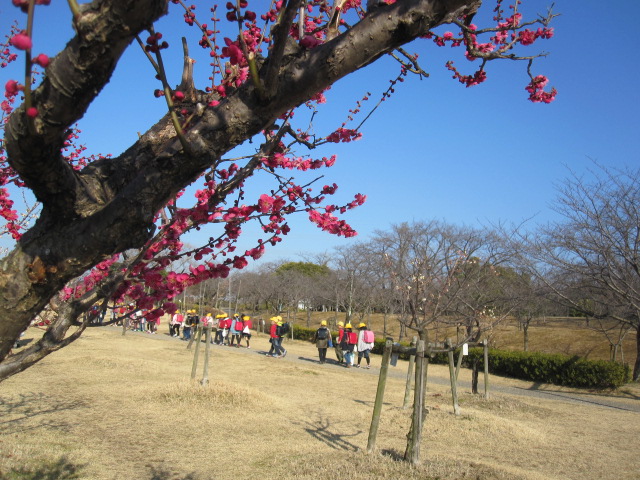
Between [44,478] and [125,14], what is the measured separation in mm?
5090

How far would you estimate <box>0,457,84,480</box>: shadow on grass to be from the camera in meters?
4.70

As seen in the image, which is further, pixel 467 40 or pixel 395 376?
pixel 395 376

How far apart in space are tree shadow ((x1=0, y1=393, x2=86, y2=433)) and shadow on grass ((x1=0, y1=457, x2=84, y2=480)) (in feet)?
5.73

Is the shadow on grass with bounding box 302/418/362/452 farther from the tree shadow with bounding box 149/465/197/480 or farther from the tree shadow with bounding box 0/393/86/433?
the tree shadow with bounding box 0/393/86/433

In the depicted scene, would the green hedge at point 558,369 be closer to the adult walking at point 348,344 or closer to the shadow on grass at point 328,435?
the adult walking at point 348,344

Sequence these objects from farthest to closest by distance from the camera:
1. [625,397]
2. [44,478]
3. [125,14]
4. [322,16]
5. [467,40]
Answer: [625,397]
[44,478]
[322,16]
[467,40]
[125,14]

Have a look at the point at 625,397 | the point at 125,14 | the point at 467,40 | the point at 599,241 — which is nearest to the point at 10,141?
the point at 125,14

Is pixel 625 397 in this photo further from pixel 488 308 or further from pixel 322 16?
pixel 322 16

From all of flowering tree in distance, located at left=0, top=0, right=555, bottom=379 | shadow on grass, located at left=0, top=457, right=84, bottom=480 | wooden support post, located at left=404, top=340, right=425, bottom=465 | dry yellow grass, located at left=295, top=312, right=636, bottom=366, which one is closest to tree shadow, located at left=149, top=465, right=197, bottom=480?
shadow on grass, located at left=0, top=457, right=84, bottom=480

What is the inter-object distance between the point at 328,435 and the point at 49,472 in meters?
3.68

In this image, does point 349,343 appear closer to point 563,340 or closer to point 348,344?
point 348,344

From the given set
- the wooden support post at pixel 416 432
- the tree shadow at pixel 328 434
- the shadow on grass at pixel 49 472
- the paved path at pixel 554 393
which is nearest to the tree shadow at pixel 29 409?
the shadow on grass at pixel 49 472

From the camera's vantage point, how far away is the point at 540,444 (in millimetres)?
7398

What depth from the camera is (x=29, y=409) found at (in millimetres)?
7750
